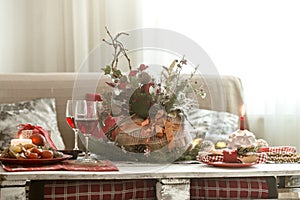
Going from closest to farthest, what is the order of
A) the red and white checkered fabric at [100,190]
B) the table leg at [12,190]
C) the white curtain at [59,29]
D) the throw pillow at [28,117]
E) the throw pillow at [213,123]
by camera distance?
the table leg at [12,190] → the red and white checkered fabric at [100,190] → the throw pillow at [28,117] → the throw pillow at [213,123] → the white curtain at [59,29]

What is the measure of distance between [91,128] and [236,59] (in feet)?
6.06

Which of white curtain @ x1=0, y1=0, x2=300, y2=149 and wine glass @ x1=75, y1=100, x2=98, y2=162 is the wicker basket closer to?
wine glass @ x1=75, y1=100, x2=98, y2=162

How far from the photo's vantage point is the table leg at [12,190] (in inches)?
68.6

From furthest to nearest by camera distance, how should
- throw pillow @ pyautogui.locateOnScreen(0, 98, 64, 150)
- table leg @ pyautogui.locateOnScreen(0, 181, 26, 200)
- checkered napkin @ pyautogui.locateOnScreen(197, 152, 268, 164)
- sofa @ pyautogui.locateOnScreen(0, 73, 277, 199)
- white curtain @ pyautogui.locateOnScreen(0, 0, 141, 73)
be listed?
white curtain @ pyautogui.locateOnScreen(0, 0, 141, 73), sofa @ pyautogui.locateOnScreen(0, 73, 277, 199), throw pillow @ pyautogui.locateOnScreen(0, 98, 64, 150), checkered napkin @ pyautogui.locateOnScreen(197, 152, 268, 164), table leg @ pyautogui.locateOnScreen(0, 181, 26, 200)

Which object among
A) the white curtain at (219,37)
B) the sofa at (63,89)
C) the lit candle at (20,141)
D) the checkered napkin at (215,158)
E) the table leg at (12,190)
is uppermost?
the white curtain at (219,37)

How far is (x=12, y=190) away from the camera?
174 centimetres

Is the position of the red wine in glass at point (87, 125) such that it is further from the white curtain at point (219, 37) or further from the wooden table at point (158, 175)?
the white curtain at point (219, 37)

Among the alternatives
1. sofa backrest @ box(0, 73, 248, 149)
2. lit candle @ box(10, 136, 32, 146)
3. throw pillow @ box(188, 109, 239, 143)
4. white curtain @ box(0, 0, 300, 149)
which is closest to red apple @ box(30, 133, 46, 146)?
lit candle @ box(10, 136, 32, 146)

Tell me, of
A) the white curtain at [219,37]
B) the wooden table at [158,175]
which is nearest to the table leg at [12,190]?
the wooden table at [158,175]

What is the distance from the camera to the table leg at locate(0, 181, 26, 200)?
174cm

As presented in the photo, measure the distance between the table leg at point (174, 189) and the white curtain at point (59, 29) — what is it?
73.1 inches

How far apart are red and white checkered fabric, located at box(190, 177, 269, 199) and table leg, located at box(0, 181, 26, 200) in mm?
536

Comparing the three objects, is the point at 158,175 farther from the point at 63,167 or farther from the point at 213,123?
the point at 213,123

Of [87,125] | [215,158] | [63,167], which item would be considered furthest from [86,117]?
[215,158]
